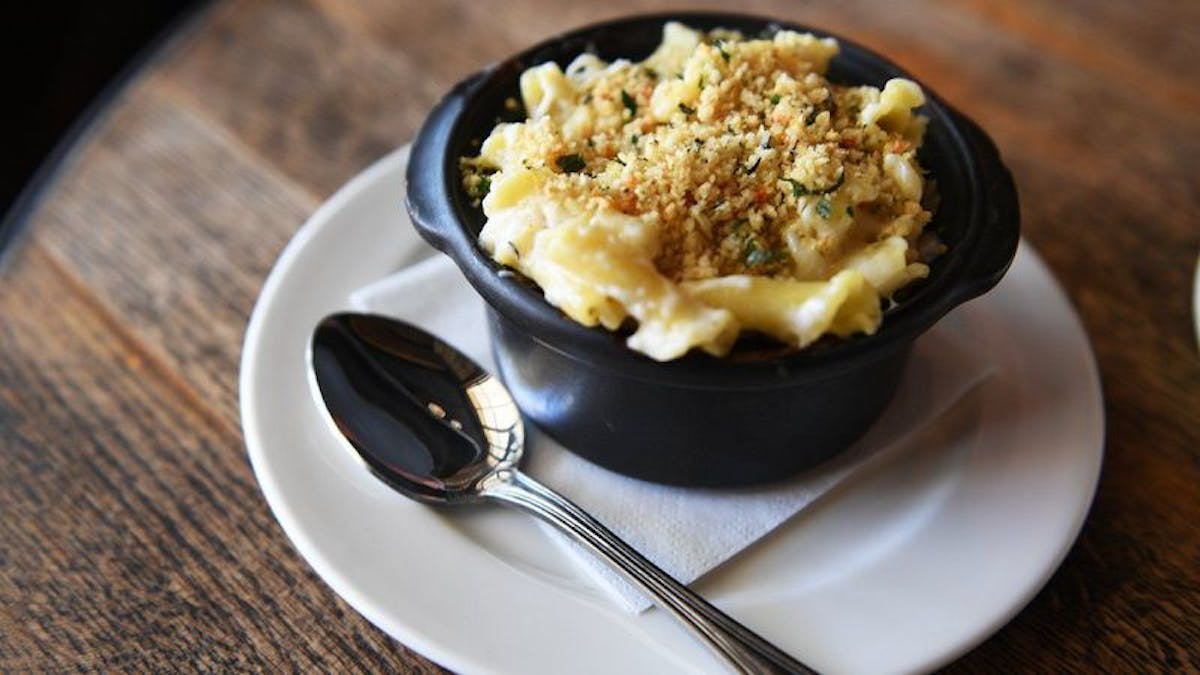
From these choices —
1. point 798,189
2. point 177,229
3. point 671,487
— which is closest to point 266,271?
point 177,229

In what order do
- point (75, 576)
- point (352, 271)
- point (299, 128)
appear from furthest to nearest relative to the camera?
1. point (299, 128)
2. point (352, 271)
3. point (75, 576)

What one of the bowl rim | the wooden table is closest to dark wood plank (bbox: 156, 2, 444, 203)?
the wooden table

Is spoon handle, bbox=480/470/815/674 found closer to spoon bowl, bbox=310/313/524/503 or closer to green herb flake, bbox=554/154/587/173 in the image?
spoon bowl, bbox=310/313/524/503

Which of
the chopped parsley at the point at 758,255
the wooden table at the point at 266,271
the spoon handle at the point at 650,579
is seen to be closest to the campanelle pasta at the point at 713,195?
the chopped parsley at the point at 758,255

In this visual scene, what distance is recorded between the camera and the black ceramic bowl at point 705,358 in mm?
952

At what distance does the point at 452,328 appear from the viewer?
129cm

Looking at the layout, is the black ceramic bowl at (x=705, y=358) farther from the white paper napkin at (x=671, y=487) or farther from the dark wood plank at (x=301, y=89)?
the dark wood plank at (x=301, y=89)

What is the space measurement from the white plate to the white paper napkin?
22mm

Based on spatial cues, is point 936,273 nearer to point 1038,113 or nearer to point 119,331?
point 1038,113

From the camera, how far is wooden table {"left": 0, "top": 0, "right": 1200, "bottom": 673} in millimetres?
1068

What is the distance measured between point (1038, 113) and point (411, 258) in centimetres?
104

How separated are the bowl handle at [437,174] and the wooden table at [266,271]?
0.38 metres

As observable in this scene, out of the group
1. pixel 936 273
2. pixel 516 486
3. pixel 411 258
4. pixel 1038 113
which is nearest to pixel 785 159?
pixel 936 273

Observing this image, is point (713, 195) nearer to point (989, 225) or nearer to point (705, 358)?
point (705, 358)
